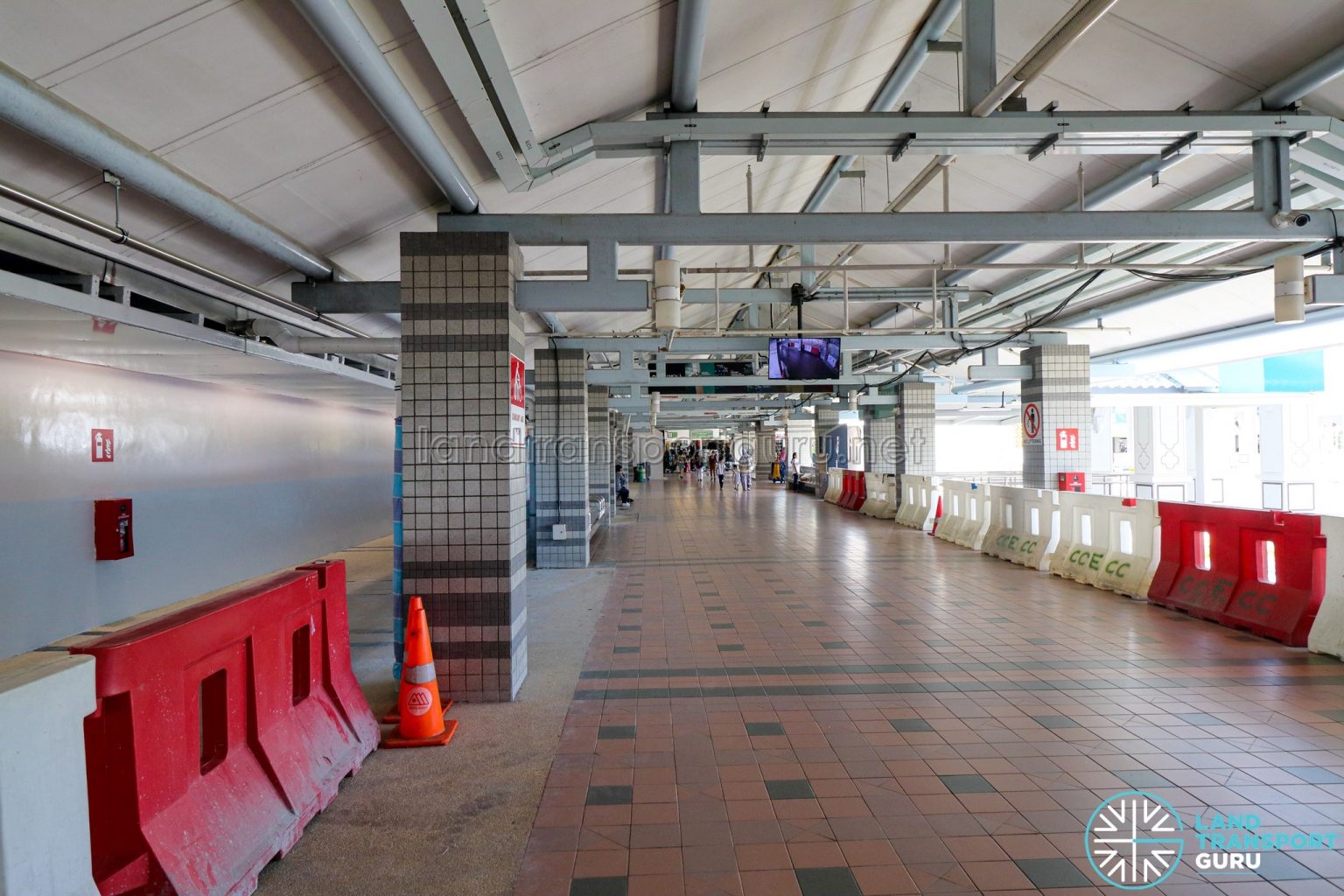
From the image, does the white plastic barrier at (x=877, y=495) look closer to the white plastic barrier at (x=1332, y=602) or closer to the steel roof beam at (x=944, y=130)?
the white plastic barrier at (x=1332, y=602)

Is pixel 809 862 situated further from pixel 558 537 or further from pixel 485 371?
pixel 558 537

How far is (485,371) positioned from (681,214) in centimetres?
183

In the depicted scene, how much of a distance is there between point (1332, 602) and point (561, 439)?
31.3 feet

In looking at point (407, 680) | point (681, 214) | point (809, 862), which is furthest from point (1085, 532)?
point (407, 680)

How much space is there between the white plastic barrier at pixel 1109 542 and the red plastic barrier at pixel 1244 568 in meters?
0.18

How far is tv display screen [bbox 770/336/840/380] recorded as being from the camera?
10.4m

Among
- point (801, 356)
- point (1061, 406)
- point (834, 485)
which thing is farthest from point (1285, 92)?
point (834, 485)

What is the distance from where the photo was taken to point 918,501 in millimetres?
15508

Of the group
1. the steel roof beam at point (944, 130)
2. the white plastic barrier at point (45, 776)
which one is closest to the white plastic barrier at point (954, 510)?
the steel roof beam at point (944, 130)

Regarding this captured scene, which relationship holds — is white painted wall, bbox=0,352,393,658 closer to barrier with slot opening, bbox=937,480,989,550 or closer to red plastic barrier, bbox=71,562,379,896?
red plastic barrier, bbox=71,562,379,896

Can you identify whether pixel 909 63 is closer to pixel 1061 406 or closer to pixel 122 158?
pixel 122 158

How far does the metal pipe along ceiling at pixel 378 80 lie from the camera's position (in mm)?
2873

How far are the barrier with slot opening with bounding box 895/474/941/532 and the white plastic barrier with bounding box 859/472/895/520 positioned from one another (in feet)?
2.73

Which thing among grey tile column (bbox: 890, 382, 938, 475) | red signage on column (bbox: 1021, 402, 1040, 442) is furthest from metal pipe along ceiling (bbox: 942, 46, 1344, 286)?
grey tile column (bbox: 890, 382, 938, 475)
